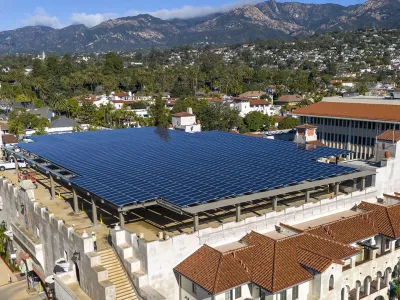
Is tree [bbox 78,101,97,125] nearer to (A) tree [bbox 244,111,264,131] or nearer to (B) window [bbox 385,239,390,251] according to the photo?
(A) tree [bbox 244,111,264,131]

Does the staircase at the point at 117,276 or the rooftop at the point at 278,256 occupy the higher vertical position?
the rooftop at the point at 278,256

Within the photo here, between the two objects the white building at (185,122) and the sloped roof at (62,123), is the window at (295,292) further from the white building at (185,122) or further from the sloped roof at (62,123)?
the sloped roof at (62,123)

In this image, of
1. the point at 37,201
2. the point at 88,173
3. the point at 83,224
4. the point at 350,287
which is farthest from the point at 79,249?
the point at 350,287

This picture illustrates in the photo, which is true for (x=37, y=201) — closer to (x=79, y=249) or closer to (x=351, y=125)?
(x=79, y=249)

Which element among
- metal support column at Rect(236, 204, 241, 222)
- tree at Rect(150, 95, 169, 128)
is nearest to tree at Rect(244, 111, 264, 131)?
tree at Rect(150, 95, 169, 128)

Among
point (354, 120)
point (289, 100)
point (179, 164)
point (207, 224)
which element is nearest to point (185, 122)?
point (354, 120)

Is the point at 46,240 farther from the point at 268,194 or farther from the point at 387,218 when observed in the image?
the point at 387,218

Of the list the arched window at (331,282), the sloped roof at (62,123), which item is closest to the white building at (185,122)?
the sloped roof at (62,123)
